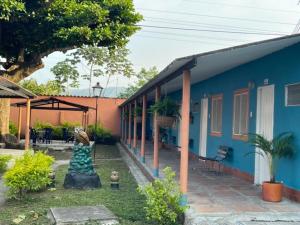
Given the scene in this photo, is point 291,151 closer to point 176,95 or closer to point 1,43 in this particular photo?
point 176,95

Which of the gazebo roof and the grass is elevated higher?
the gazebo roof

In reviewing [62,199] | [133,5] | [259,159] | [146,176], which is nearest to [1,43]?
[133,5]

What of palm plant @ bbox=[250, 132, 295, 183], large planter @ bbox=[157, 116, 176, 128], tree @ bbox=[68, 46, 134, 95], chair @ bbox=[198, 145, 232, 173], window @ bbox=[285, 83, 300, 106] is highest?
tree @ bbox=[68, 46, 134, 95]

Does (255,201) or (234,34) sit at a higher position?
(234,34)

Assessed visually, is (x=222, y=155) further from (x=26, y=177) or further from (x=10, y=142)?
(x=10, y=142)

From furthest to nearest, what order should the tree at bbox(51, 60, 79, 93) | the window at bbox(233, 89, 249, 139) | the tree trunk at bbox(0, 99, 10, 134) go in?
the tree at bbox(51, 60, 79, 93), the tree trunk at bbox(0, 99, 10, 134), the window at bbox(233, 89, 249, 139)

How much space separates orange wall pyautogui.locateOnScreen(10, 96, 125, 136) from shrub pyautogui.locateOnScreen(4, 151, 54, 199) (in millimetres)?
15150

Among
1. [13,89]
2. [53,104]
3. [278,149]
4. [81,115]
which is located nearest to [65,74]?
[81,115]

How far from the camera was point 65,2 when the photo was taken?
12922 millimetres

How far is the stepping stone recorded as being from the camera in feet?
17.4

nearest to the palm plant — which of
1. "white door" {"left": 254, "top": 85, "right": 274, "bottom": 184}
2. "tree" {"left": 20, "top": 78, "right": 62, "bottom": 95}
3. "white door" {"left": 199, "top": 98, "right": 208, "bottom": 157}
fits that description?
"white door" {"left": 254, "top": 85, "right": 274, "bottom": 184}

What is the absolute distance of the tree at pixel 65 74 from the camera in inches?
1258

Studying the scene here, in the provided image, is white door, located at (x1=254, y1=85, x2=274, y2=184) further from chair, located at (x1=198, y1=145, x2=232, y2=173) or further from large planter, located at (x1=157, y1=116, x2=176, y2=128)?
large planter, located at (x1=157, y1=116, x2=176, y2=128)

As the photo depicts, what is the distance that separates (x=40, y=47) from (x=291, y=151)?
1052 cm
